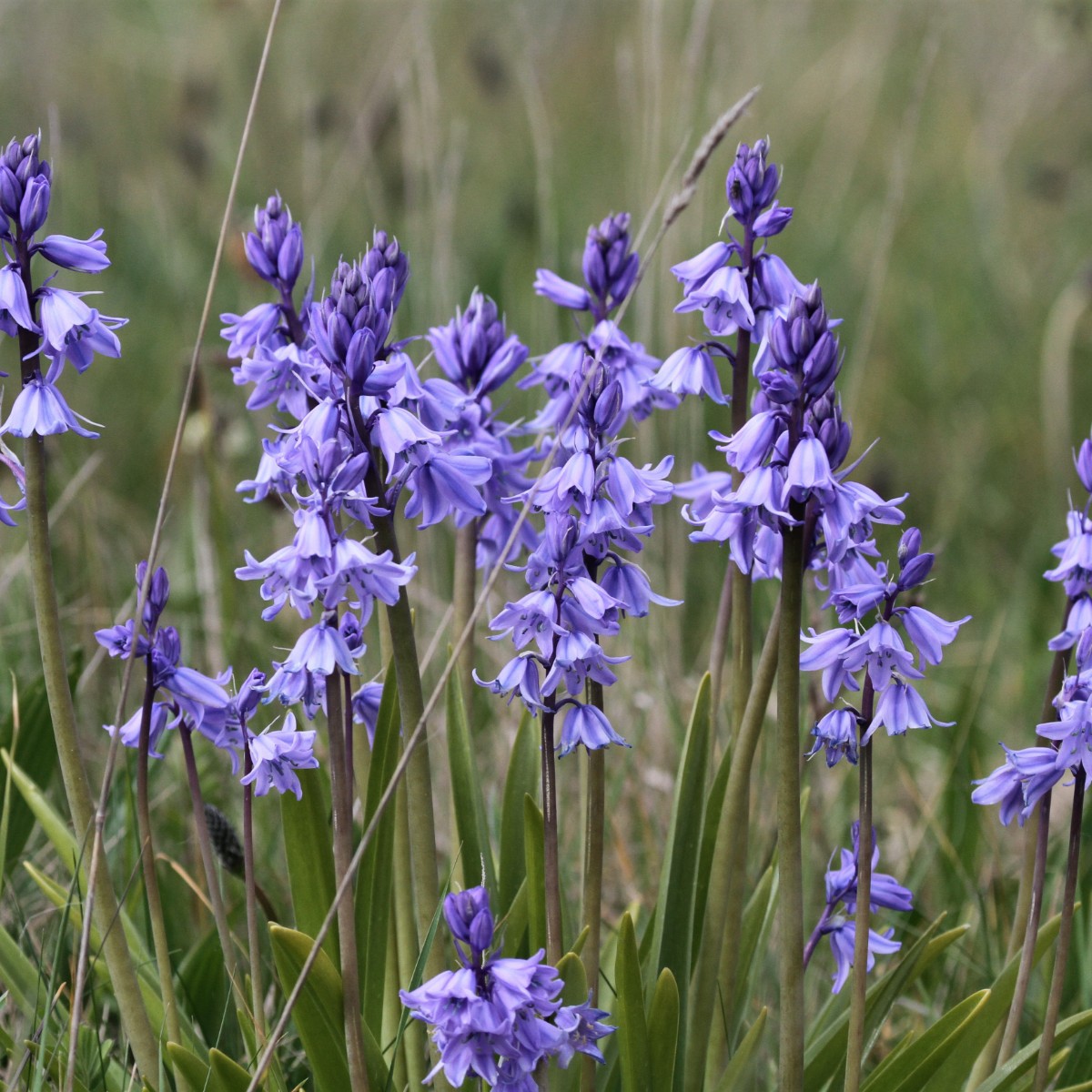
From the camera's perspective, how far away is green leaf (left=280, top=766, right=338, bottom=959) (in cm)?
219

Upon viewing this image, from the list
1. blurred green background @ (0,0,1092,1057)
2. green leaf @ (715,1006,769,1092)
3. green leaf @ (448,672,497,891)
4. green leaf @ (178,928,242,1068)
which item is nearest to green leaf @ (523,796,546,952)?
green leaf @ (448,672,497,891)

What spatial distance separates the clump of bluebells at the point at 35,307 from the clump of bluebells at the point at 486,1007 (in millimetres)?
858

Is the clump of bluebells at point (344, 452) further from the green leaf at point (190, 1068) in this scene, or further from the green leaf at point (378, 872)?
the green leaf at point (190, 1068)

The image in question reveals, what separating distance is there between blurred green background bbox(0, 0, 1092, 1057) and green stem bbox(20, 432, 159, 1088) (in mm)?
1195

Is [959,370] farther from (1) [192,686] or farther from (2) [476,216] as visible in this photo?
(1) [192,686]

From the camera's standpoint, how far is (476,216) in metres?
9.58

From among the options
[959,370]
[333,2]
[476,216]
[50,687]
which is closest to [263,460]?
[50,687]

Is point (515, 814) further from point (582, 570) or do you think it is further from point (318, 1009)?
point (582, 570)

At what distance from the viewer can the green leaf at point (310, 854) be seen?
2.19 meters

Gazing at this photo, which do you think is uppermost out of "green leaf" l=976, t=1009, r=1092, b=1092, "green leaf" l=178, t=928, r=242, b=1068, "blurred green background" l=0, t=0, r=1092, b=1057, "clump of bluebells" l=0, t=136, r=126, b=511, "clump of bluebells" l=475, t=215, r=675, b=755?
"blurred green background" l=0, t=0, r=1092, b=1057

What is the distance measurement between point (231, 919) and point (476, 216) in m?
7.40

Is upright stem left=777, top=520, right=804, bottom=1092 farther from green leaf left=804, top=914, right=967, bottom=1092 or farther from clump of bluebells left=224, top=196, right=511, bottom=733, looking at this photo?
clump of bluebells left=224, top=196, right=511, bottom=733

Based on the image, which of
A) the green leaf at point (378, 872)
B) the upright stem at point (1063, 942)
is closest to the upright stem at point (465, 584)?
the green leaf at point (378, 872)

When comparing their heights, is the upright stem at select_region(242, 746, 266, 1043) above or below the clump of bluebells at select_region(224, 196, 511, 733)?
below
